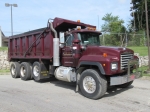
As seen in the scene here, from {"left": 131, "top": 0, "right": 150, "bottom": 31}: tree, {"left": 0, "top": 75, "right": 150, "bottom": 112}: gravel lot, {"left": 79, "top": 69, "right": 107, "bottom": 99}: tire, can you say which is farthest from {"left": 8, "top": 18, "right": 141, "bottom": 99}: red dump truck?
{"left": 131, "top": 0, "right": 150, "bottom": 31}: tree

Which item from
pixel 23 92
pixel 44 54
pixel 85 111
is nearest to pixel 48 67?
pixel 44 54

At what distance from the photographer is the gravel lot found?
5.73m

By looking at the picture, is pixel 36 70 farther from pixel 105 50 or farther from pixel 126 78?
pixel 126 78

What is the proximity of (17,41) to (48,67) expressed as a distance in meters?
3.39

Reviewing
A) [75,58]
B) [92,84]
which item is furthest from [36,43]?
[92,84]

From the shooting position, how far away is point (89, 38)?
832 centimetres

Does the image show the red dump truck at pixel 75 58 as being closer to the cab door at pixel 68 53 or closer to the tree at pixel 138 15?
the cab door at pixel 68 53

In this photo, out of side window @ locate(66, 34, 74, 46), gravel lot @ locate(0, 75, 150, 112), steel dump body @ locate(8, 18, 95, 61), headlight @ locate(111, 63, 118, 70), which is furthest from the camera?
steel dump body @ locate(8, 18, 95, 61)

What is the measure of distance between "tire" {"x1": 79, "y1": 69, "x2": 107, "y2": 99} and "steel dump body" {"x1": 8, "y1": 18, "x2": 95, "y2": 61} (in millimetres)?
2576

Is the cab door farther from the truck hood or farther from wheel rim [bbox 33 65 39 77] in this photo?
wheel rim [bbox 33 65 39 77]

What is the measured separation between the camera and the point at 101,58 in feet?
22.0

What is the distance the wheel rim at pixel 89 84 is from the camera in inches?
271

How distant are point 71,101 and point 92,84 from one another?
0.95 metres

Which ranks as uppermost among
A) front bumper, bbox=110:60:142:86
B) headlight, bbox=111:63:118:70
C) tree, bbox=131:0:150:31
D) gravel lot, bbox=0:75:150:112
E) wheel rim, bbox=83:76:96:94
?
tree, bbox=131:0:150:31
